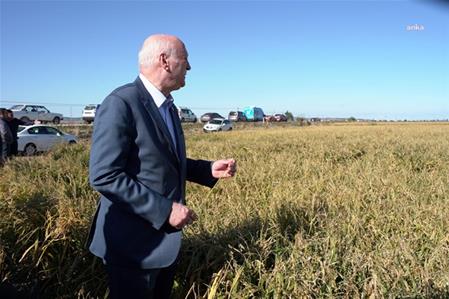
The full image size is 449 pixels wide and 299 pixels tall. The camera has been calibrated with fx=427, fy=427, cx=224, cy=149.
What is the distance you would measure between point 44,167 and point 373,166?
16.0 feet

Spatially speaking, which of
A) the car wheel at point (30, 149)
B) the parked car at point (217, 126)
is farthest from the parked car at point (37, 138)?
the parked car at point (217, 126)

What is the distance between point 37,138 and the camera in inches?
631

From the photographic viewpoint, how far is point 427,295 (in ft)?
7.95

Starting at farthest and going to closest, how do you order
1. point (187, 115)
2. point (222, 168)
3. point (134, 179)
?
point (187, 115) < point (222, 168) < point (134, 179)

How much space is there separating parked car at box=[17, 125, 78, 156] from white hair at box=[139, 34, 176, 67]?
14.3 metres

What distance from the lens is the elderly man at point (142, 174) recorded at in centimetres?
192

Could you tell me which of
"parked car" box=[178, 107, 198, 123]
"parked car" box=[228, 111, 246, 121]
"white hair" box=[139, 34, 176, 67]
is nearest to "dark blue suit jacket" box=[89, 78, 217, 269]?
"white hair" box=[139, 34, 176, 67]

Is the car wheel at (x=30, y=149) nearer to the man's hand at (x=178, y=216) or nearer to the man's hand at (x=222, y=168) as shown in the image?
the man's hand at (x=222, y=168)

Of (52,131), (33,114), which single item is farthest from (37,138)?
(33,114)

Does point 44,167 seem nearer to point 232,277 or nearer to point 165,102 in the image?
point 232,277

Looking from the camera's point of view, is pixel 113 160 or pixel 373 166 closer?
pixel 113 160

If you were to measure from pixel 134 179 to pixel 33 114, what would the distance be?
27.3 meters

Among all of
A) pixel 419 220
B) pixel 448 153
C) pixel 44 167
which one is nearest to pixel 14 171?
pixel 44 167

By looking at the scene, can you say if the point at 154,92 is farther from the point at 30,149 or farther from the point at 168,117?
the point at 30,149
